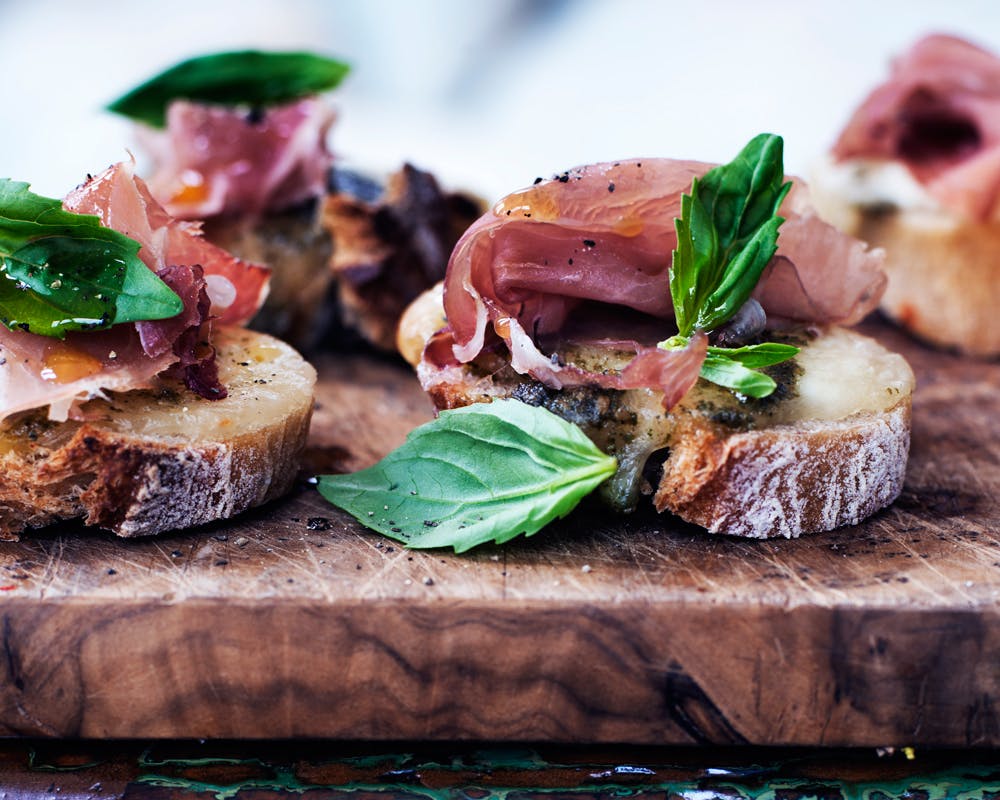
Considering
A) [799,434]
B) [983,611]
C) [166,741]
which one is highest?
[799,434]

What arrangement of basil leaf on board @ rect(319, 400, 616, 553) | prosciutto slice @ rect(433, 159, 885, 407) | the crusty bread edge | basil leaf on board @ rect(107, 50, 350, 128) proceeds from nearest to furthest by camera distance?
basil leaf on board @ rect(319, 400, 616, 553) < the crusty bread edge < prosciutto slice @ rect(433, 159, 885, 407) < basil leaf on board @ rect(107, 50, 350, 128)

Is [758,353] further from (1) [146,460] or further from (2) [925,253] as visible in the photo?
(2) [925,253]

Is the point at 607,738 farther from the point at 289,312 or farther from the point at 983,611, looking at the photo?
the point at 289,312

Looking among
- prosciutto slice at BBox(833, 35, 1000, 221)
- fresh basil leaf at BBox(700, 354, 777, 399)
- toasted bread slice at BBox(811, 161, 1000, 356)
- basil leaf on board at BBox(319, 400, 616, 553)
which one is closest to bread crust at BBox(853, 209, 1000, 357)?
toasted bread slice at BBox(811, 161, 1000, 356)

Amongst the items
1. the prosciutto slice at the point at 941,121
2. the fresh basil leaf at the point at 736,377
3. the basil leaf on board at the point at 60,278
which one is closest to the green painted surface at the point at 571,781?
the fresh basil leaf at the point at 736,377

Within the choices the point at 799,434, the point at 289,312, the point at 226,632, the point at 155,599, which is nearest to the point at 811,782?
the point at 799,434

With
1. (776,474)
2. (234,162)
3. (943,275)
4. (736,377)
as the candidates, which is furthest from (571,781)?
(943,275)

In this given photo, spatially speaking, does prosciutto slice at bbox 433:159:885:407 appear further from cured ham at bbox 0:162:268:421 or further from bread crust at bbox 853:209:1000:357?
bread crust at bbox 853:209:1000:357
